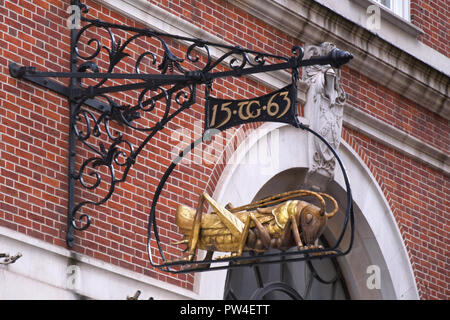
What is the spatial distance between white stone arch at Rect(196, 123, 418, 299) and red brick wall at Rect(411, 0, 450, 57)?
2.23 m

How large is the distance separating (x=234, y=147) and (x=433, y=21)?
411 centimetres

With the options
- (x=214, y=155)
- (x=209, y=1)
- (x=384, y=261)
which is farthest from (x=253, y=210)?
(x=384, y=261)

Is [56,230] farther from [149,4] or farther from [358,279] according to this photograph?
[358,279]

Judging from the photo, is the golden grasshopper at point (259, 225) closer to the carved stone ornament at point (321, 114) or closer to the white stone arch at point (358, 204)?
the white stone arch at point (358, 204)

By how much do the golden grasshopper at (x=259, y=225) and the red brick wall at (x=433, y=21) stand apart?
571 centimetres

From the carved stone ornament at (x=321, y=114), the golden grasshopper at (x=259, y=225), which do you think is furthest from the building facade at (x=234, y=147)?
the golden grasshopper at (x=259, y=225)

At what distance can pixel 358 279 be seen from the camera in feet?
45.8

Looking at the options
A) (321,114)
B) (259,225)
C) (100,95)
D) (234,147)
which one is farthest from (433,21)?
(259,225)

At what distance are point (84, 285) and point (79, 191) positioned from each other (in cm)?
77

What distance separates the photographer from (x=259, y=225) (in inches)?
370

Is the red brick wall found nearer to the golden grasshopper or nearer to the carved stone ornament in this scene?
the carved stone ornament

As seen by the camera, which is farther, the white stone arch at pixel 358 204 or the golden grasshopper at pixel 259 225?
the white stone arch at pixel 358 204

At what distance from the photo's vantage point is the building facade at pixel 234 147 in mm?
10234

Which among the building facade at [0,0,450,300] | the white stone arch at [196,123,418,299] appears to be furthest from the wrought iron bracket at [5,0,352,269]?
the white stone arch at [196,123,418,299]
